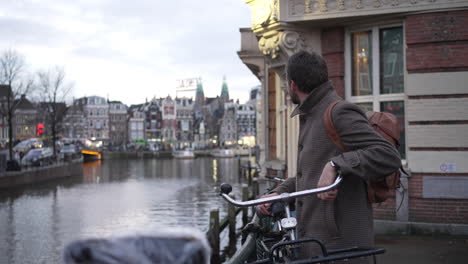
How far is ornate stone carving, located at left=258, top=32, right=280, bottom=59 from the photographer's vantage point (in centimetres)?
1032

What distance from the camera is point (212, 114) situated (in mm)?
162000

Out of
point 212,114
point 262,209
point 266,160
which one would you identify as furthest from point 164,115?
point 262,209

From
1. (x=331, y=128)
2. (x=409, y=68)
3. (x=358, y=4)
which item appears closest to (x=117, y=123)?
(x=358, y=4)

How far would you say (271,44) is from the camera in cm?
1048

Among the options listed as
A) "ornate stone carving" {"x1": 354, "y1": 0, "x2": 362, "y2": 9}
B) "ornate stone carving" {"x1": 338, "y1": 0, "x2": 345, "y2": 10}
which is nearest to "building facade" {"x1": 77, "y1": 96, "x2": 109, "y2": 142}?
"ornate stone carving" {"x1": 338, "y1": 0, "x2": 345, "y2": 10}

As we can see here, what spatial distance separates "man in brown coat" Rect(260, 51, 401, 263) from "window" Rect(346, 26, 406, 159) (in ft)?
22.3

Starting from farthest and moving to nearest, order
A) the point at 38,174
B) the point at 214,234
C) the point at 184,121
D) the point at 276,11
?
the point at 184,121
the point at 38,174
the point at 214,234
the point at 276,11

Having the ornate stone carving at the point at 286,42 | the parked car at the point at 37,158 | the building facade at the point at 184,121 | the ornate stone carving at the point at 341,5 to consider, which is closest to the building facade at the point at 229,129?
the building facade at the point at 184,121

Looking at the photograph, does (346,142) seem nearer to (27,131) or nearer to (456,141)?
(456,141)

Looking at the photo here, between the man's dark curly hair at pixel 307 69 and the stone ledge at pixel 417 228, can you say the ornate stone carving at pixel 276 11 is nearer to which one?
the stone ledge at pixel 417 228

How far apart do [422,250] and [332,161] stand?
5626 millimetres

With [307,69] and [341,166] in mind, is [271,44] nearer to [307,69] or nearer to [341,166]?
[307,69]

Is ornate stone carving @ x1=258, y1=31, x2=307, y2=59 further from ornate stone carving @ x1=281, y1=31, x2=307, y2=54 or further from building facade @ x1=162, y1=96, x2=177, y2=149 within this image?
building facade @ x1=162, y1=96, x2=177, y2=149

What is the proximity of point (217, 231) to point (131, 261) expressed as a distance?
518 inches
